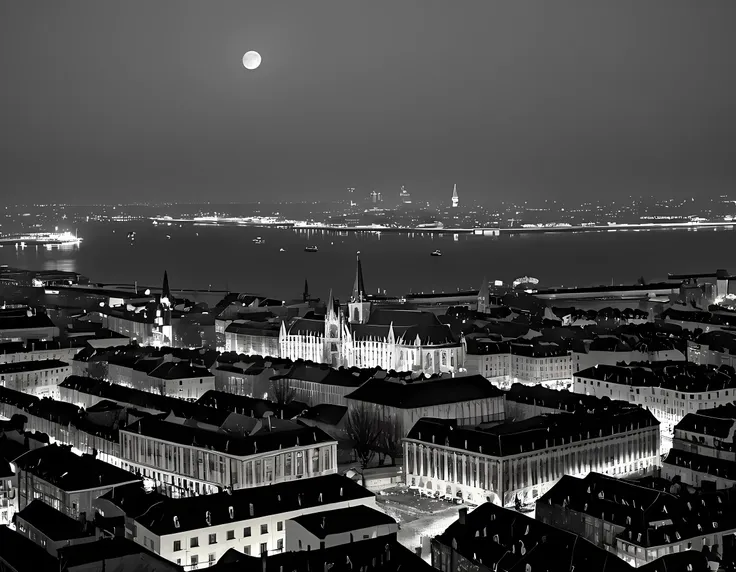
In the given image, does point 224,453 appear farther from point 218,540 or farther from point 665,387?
point 665,387

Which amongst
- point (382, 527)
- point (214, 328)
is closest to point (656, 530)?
point (382, 527)

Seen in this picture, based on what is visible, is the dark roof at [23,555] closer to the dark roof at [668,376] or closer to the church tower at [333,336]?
the dark roof at [668,376]

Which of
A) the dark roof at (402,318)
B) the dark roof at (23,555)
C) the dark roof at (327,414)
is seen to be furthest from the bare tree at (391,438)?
→ the dark roof at (402,318)

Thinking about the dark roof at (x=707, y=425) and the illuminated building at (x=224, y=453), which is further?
the dark roof at (x=707, y=425)

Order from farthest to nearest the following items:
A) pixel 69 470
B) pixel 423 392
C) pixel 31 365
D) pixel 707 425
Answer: pixel 31 365 < pixel 423 392 < pixel 707 425 < pixel 69 470

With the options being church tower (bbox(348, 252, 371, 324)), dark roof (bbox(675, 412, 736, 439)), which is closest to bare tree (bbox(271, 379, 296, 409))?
church tower (bbox(348, 252, 371, 324))

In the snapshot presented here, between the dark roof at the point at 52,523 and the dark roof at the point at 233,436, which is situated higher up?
the dark roof at the point at 52,523

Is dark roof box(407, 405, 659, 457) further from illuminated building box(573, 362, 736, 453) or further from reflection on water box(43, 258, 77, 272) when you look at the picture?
reflection on water box(43, 258, 77, 272)

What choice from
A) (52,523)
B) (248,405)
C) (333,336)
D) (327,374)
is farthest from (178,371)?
(52,523)
